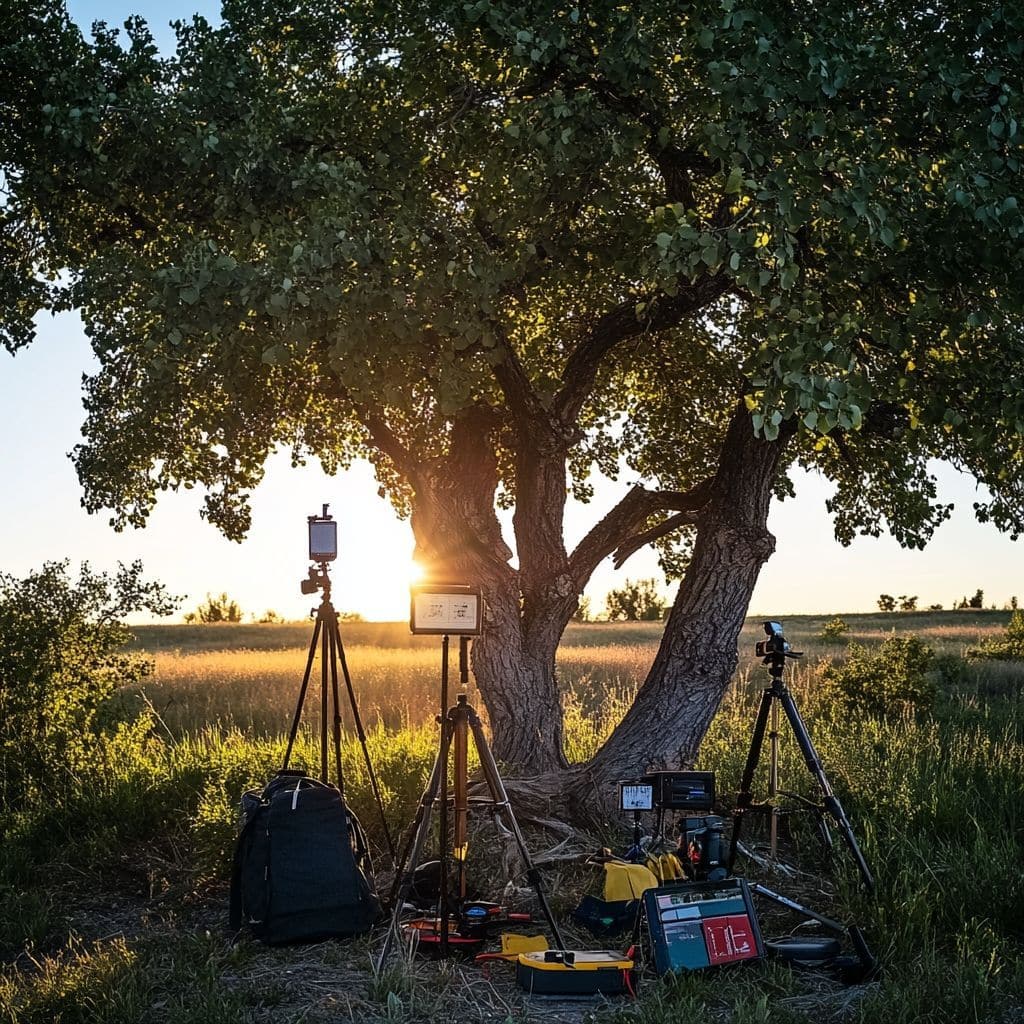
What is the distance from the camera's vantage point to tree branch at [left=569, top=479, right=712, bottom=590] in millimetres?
9992

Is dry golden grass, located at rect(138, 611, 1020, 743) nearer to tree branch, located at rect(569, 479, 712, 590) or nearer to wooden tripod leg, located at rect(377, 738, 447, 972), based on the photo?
tree branch, located at rect(569, 479, 712, 590)

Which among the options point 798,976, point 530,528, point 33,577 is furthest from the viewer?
point 33,577

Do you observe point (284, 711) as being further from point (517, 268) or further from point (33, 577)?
point (517, 268)

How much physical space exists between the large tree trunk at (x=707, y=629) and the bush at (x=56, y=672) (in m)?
5.30

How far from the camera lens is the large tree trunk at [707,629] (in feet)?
29.8

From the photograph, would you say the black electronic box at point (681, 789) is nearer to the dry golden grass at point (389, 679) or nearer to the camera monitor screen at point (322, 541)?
the camera monitor screen at point (322, 541)

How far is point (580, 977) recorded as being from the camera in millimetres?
6000

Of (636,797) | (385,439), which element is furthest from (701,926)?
(385,439)

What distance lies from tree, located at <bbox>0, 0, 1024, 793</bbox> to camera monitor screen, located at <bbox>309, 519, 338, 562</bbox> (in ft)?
3.19

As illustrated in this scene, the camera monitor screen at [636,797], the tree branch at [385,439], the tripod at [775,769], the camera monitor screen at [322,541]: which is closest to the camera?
the tripod at [775,769]

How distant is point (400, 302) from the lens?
24.2 feet

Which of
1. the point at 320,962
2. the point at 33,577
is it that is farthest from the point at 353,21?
the point at 320,962

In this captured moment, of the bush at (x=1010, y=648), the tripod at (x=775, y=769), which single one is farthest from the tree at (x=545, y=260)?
the bush at (x=1010, y=648)

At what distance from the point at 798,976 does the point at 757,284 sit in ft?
12.7
